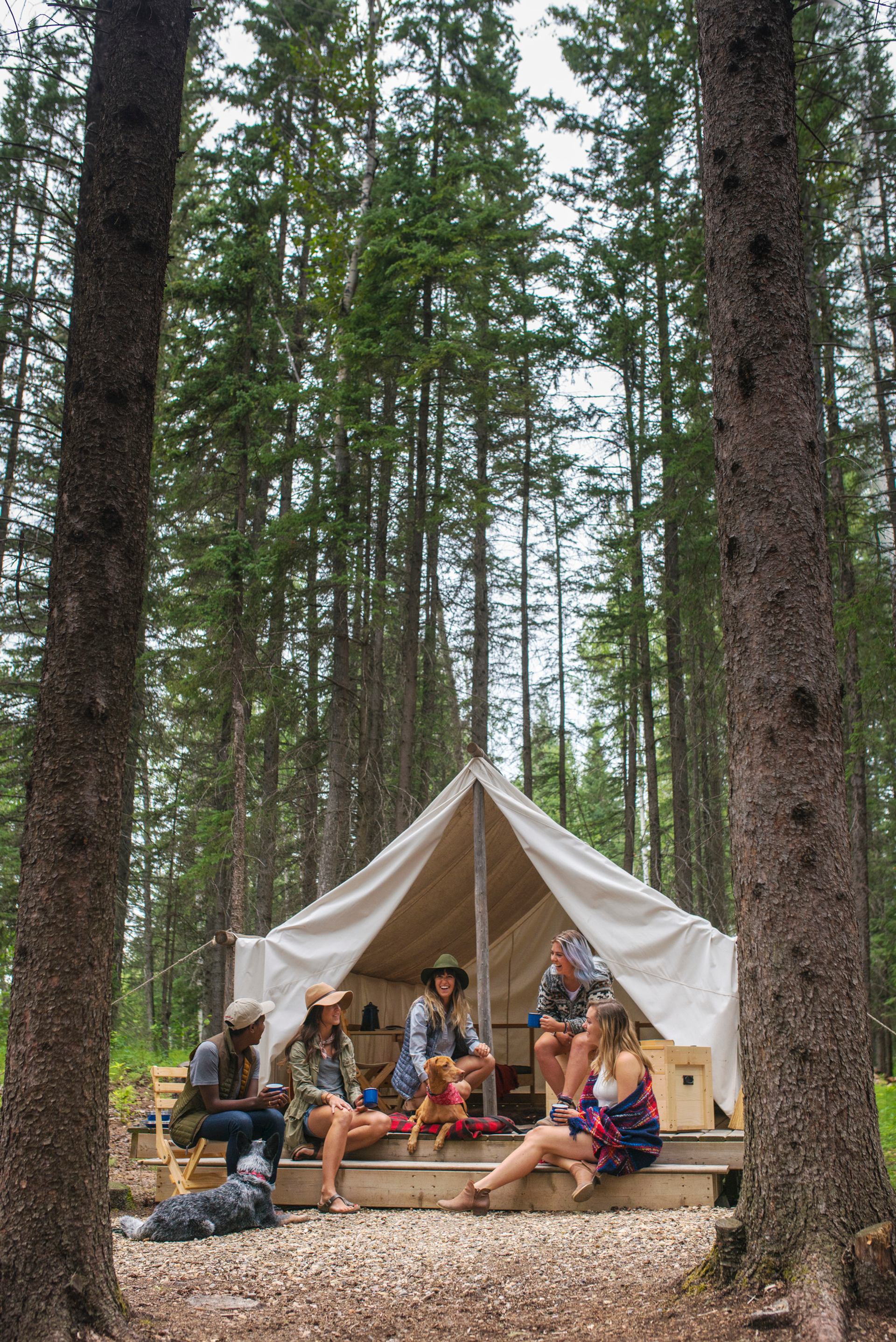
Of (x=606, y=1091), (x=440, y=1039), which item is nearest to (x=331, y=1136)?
(x=440, y=1039)

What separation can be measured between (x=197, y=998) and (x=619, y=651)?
9.28 m

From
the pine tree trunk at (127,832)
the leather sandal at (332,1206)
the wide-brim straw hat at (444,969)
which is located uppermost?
the pine tree trunk at (127,832)

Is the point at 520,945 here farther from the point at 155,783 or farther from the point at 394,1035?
the point at 155,783

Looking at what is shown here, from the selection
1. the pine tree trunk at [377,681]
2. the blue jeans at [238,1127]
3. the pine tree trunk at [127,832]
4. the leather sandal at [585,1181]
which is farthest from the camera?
the pine tree trunk at [127,832]

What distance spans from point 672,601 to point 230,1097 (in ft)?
28.9

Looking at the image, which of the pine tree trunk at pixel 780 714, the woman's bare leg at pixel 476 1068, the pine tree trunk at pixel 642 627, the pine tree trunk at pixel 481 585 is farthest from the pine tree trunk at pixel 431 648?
the pine tree trunk at pixel 780 714

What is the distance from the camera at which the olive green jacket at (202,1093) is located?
5320 mm

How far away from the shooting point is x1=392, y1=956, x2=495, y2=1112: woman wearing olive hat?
243 inches

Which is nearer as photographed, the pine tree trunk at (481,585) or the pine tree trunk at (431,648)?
the pine tree trunk at (481,585)

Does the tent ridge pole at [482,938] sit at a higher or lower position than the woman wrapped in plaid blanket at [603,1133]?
higher

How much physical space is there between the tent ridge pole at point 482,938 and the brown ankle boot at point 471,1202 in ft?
3.43

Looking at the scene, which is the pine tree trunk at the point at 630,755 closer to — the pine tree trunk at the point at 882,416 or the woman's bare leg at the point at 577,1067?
the pine tree trunk at the point at 882,416

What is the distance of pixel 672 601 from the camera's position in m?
12.7

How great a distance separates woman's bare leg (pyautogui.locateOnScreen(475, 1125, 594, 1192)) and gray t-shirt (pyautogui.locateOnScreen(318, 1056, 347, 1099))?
122 cm
